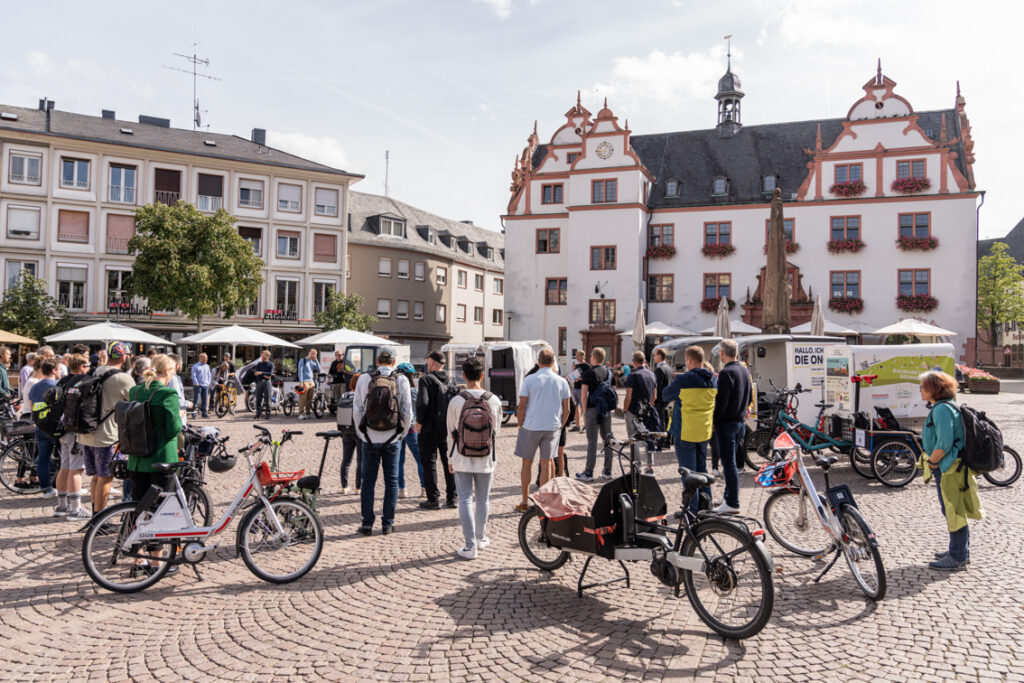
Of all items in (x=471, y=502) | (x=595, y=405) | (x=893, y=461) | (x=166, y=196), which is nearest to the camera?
(x=471, y=502)

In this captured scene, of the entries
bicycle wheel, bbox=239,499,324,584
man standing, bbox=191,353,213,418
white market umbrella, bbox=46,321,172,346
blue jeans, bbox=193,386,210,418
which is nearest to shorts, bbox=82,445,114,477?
bicycle wheel, bbox=239,499,324,584

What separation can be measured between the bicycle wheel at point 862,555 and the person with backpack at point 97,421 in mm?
6863

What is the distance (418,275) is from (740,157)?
24.4 meters

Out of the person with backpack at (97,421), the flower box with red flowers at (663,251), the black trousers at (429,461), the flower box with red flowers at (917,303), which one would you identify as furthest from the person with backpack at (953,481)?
the flower box with red flowers at (663,251)

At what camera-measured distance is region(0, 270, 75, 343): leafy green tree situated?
32.2m

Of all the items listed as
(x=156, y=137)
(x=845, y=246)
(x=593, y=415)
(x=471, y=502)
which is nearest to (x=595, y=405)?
(x=593, y=415)

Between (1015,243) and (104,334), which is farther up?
(1015,243)

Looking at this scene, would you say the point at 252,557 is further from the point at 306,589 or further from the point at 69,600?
the point at 69,600

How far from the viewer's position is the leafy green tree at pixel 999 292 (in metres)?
47.0

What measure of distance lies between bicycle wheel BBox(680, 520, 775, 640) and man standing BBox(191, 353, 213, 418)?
54.4 feet

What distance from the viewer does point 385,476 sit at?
6969 millimetres

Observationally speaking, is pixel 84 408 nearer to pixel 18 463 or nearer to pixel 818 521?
pixel 18 463

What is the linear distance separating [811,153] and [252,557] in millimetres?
37779

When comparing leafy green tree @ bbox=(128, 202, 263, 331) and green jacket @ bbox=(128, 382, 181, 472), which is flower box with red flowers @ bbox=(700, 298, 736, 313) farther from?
green jacket @ bbox=(128, 382, 181, 472)
